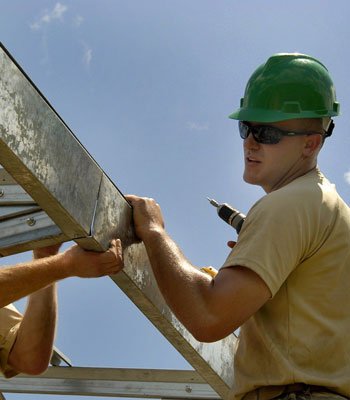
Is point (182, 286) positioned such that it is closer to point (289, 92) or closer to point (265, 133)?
point (265, 133)

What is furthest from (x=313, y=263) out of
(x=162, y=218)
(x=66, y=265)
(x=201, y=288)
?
(x=66, y=265)

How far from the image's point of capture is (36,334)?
4871 mm

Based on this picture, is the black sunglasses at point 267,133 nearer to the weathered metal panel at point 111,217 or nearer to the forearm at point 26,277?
the weathered metal panel at point 111,217

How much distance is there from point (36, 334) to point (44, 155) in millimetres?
2328

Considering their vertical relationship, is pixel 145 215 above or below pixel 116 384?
above

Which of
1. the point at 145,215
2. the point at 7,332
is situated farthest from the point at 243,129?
the point at 7,332

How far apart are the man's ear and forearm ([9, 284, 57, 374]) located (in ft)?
7.95


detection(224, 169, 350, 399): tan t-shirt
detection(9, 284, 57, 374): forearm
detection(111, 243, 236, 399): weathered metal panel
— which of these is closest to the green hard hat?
detection(224, 169, 350, 399): tan t-shirt

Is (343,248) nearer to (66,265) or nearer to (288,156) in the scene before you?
(288,156)

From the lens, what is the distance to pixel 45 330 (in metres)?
4.92

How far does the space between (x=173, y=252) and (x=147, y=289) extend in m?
0.71

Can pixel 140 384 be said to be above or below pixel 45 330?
below

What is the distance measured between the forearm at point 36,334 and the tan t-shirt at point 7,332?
0.12 feet

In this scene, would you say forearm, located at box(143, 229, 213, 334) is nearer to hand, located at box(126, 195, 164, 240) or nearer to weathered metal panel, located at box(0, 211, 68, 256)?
hand, located at box(126, 195, 164, 240)
